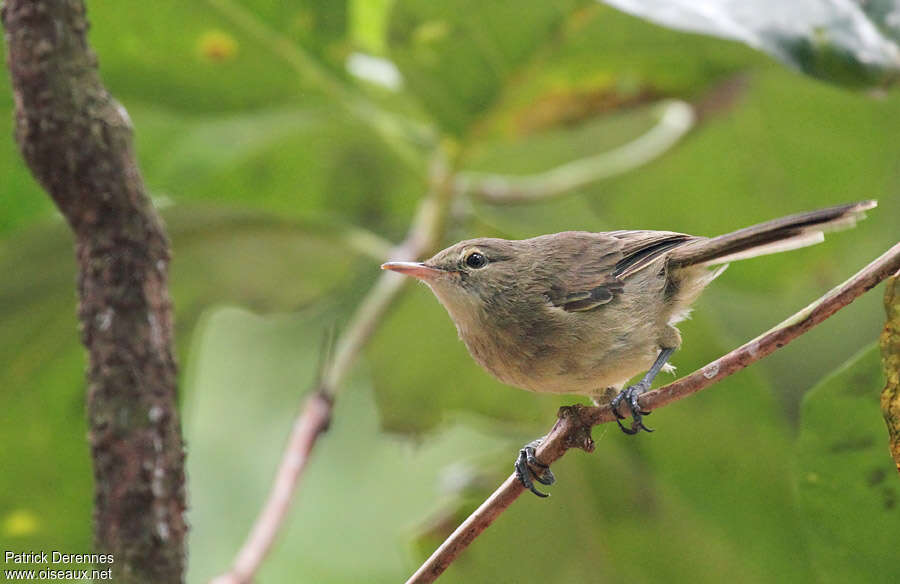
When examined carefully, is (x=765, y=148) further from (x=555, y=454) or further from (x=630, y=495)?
(x=555, y=454)

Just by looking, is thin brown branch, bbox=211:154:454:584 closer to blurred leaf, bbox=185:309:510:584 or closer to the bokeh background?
the bokeh background

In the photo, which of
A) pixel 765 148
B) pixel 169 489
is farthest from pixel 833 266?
pixel 169 489

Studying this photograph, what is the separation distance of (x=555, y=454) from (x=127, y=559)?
2.27 feet

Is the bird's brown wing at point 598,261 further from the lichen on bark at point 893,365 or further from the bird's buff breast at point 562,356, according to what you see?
the lichen on bark at point 893,365

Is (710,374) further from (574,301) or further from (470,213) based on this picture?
(470,213)

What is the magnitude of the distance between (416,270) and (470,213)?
0.79 meters

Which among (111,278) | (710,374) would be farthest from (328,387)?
(710,374)

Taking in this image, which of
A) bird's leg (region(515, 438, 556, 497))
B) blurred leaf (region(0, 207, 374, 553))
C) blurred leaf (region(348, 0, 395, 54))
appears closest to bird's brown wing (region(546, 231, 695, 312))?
bird's leg (region(515, 438, 556, 497))

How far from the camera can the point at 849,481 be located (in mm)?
1569

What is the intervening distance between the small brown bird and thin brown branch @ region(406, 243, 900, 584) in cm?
30

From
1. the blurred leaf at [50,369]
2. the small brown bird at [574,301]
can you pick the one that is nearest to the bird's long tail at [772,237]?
the small brown bird at [574,301]

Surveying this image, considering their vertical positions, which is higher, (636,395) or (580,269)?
(580,269)

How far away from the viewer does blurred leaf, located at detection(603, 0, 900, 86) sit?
1564 mm

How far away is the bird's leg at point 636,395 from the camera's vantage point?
1.45m
